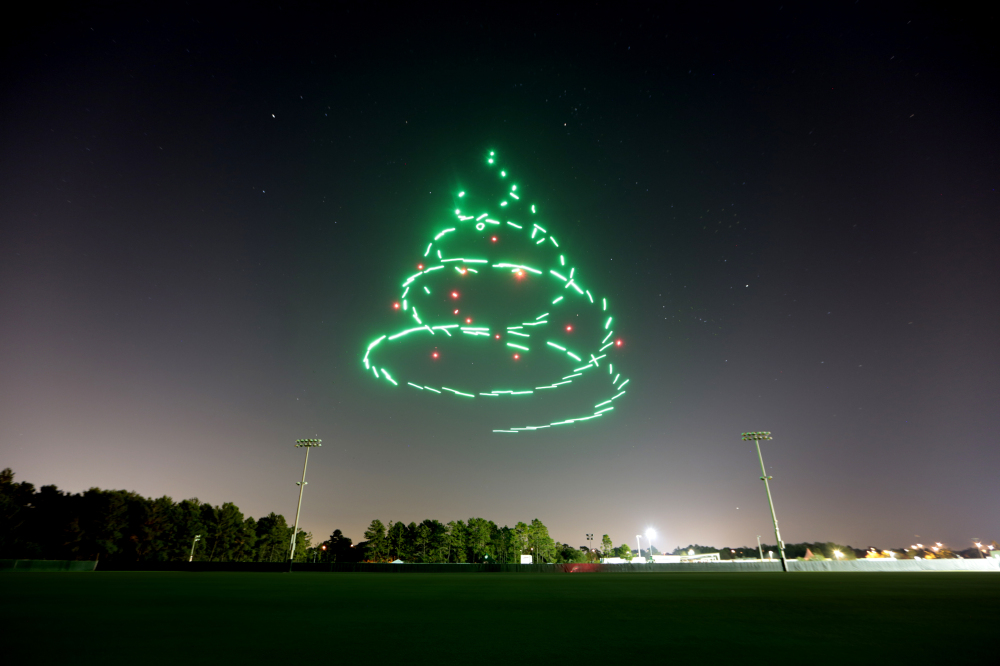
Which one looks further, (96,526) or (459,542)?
(459,542)

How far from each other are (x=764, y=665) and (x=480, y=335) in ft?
89.7

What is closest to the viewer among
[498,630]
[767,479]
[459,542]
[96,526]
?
[498,630]

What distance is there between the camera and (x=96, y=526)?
7750 cm

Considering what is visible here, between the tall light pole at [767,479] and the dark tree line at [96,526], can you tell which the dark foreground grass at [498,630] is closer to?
the tall light pole at [767,479]

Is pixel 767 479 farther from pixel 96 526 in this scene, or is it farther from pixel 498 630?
pixel 96 526

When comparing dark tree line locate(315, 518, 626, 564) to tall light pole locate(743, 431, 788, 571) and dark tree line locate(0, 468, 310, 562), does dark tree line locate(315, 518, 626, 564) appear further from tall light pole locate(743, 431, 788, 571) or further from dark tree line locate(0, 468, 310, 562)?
tall light pole locate(743, 431, 788, 571)

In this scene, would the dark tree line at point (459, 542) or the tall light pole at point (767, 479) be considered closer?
the tall light pole at point (767, 479)

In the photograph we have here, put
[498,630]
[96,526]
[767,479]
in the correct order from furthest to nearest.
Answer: [96,526] < [767,479] < [498,630]

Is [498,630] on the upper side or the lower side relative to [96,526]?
lower

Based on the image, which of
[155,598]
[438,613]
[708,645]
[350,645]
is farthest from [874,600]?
[155,598]

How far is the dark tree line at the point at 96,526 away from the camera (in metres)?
70.2

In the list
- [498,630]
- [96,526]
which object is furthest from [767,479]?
[96,526]

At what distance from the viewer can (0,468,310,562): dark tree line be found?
70188mm

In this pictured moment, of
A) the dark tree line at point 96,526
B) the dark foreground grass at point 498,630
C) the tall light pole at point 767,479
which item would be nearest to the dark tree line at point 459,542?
the dark tree line at point 96,526
